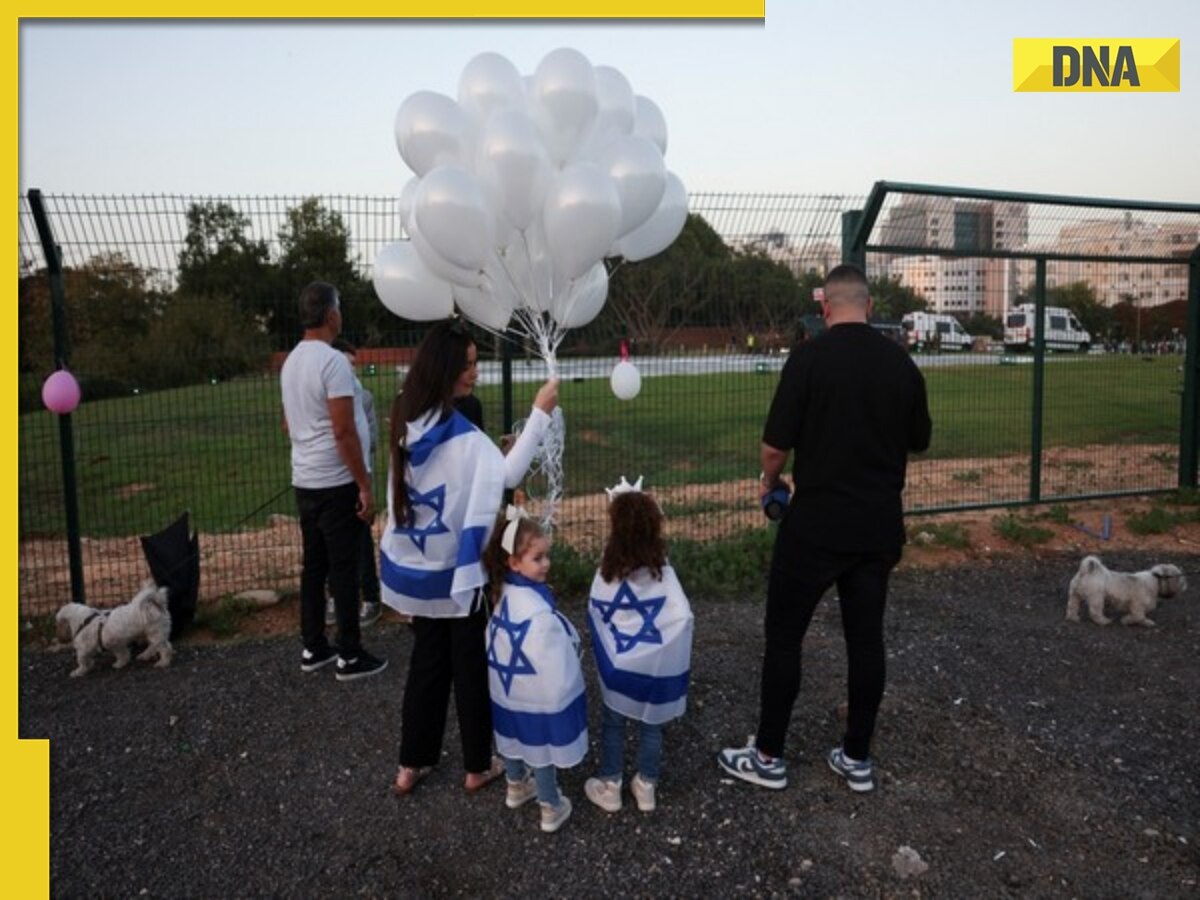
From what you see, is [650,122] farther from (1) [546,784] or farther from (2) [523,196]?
(1) [546,784]

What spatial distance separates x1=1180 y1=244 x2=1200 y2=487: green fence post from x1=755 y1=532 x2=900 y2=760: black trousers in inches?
251

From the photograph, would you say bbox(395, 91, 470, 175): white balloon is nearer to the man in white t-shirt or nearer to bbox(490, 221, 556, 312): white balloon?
bbox(490, 221, 556, 312): white balloon

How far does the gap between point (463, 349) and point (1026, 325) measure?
5913mm

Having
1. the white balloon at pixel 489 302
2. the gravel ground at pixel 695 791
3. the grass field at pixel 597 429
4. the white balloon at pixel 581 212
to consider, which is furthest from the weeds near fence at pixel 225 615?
the white balloon at pixel 581 212

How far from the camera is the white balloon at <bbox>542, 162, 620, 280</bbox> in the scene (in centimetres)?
358

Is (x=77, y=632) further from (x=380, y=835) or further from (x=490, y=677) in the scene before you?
(x=490, y=677)

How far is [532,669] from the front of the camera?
2.97m

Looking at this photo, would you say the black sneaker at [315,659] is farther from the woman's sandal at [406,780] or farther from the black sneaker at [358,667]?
the woman's sandal at [406,780]

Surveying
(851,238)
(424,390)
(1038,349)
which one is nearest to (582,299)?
(424,390)

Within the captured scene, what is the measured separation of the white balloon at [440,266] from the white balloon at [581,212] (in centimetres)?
42

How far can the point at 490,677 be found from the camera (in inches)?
122

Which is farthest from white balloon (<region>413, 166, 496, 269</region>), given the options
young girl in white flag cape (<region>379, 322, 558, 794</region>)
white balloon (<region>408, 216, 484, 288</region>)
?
young girl in white flag cape (<region>379, 322, 558, 794</region>)

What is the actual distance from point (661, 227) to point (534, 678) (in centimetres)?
254

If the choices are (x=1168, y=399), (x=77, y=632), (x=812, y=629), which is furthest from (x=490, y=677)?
(x=1168, y=399)
